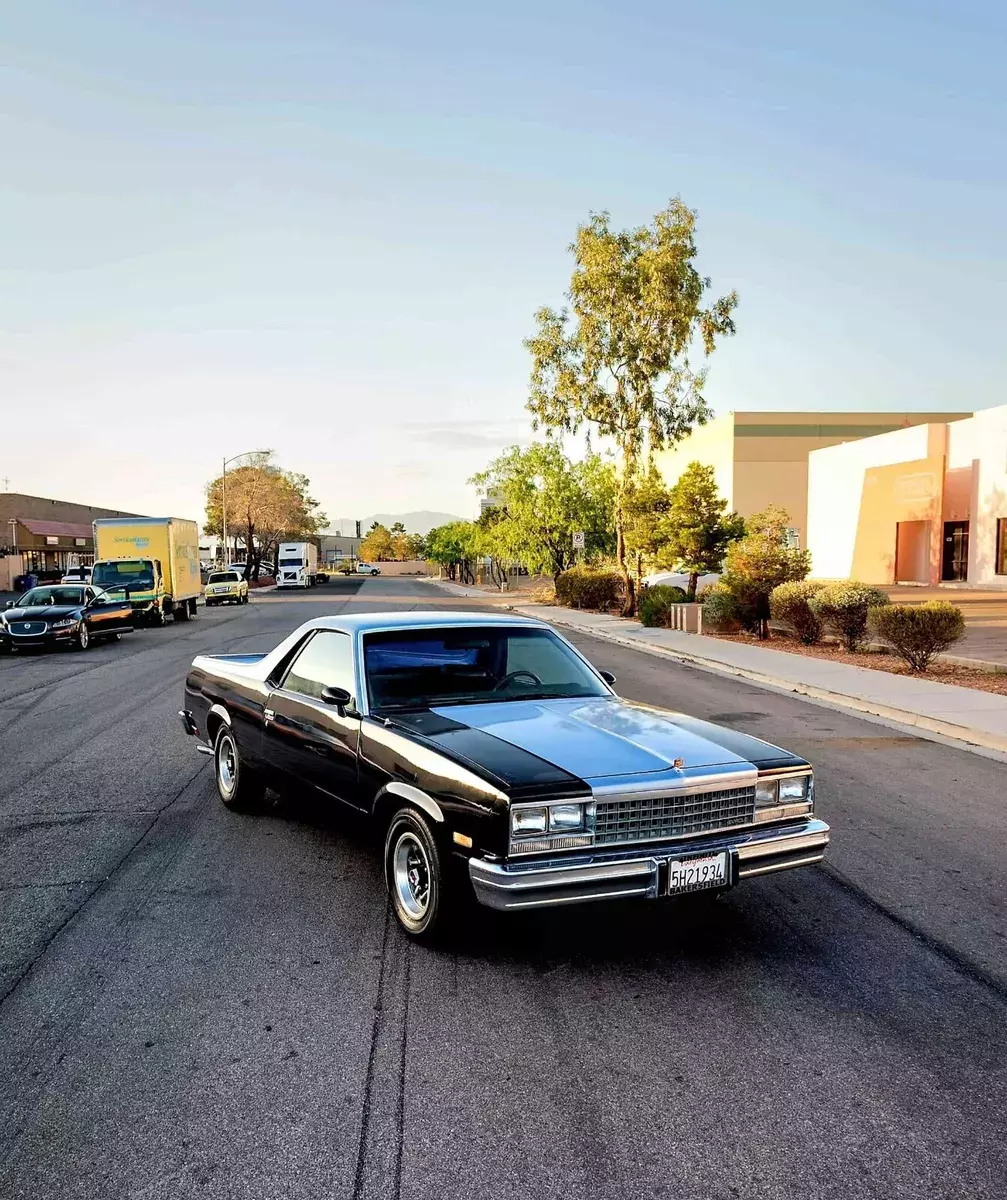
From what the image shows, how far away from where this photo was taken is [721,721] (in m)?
11.9

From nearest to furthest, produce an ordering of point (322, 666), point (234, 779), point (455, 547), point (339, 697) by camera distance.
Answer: point (339, 697), point (322, 666), point (234, 779), point (455, 547)

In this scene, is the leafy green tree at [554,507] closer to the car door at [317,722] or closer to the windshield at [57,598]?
the windshield at [57,598]

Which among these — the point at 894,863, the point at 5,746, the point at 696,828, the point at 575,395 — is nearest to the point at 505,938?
the point at 696,828

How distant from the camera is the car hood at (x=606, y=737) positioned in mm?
4441

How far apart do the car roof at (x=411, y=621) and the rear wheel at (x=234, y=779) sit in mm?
1338

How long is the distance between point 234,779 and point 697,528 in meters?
25.2

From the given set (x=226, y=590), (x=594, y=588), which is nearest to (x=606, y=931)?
(x=594, y=588)

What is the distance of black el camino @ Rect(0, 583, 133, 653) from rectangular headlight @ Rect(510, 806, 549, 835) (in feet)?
62.9

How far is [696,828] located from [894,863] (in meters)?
2.41

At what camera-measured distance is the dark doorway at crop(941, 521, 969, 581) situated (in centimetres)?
4197

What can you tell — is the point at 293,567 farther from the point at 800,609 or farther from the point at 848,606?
the point at 848,606

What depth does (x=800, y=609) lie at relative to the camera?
69.2ft

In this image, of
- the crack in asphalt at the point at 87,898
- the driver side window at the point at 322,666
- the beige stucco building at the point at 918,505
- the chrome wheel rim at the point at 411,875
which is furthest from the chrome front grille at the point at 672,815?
the beige stucco building at the point at 918,505

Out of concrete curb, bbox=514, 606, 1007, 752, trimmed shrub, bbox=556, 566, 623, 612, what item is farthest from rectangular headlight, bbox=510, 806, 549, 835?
trimmed shrub, bbox=556, 566, 623, 612
